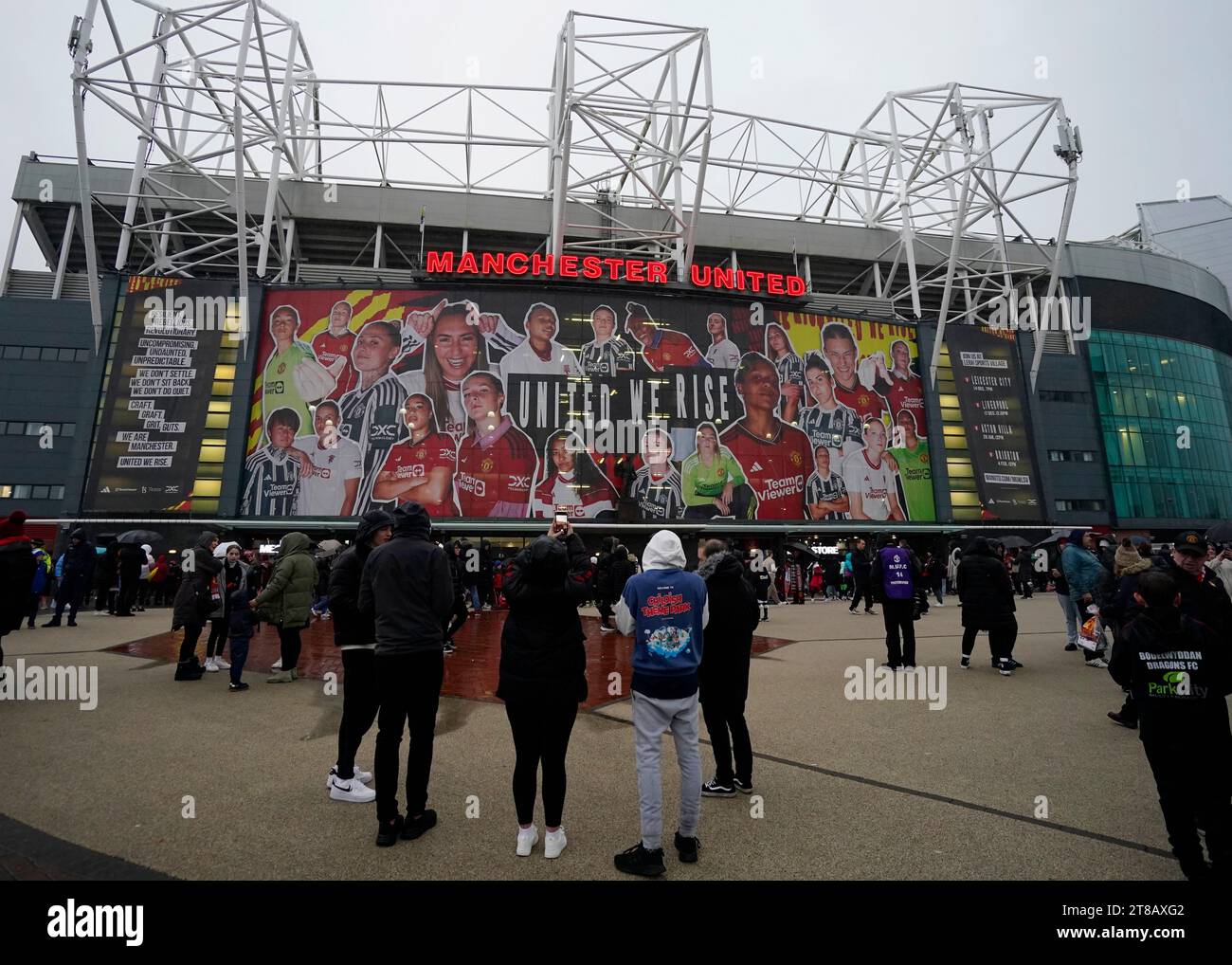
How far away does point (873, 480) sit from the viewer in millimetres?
34906

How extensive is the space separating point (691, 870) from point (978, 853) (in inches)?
72.7

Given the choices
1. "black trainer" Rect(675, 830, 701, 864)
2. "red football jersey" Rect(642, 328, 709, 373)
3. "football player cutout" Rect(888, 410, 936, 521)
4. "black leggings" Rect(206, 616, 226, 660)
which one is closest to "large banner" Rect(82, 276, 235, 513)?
"red football jersey" Rect(642, 328, 709, 373)

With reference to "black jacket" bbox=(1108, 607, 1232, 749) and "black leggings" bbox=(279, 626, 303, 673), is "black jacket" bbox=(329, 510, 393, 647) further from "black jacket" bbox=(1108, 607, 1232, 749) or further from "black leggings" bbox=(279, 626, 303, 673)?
"black jacket" bbox=(1108, 607, 1232, 749)

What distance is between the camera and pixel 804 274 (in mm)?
43000

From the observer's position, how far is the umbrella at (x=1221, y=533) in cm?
764

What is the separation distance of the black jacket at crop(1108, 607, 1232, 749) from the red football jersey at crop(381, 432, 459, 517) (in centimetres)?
2930

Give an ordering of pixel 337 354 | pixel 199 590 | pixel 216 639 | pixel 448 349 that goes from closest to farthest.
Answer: pixel 199 590 < pixel 216 639 < pixel 337 354 < pixel 448 349

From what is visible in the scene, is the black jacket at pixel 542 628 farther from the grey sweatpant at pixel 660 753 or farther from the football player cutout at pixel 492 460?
the football player cutout at pixel 492 460

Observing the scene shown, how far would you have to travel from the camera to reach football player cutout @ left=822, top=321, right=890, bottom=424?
3562cm

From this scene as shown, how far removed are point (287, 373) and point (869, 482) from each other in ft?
109

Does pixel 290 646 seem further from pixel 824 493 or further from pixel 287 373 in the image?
pixel 824 493
